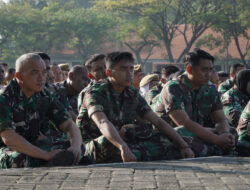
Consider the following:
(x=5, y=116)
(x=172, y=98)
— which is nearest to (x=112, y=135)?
(x=5, y=116)

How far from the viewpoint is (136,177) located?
Result: 438 cm

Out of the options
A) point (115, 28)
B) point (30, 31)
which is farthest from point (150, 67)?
point (30, 31)

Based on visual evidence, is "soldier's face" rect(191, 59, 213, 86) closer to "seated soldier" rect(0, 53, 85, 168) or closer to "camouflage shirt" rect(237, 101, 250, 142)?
"camouflage shirt" rect(237, 101, 250, 142)

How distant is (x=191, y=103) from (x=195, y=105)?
0.07 meters

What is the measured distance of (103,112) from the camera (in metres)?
5.71

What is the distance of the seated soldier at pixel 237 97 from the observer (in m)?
8.06

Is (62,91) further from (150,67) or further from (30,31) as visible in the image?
(150,67)

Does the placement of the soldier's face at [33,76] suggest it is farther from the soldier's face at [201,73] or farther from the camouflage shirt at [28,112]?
the soldier's face at [201,73]

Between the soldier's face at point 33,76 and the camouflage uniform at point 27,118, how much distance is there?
10 centimetres

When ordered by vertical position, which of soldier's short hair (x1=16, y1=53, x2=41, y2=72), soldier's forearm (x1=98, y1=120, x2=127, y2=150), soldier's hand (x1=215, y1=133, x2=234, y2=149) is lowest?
soldier's hand (x1=215, y1=133, x2=234, y2=149)

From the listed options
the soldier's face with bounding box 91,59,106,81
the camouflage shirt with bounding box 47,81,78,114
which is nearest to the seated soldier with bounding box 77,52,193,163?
the camouflage shirt with bounding box 47,81,78,114

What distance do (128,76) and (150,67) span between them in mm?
37226

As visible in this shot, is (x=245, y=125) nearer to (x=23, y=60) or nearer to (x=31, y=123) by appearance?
(x=31, y=123)

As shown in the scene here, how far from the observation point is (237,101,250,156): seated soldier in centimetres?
653
